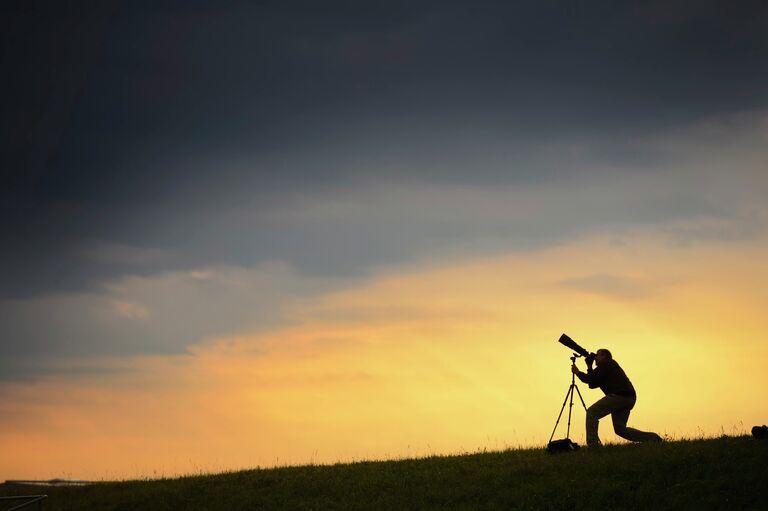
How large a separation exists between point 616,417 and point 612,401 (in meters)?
0.77

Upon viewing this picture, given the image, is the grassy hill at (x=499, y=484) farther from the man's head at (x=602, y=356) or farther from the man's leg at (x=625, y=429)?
the man's head at (x=602, y=356)

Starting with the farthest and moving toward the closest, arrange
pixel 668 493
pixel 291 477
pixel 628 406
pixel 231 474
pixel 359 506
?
pixel 231 474, pixel 291 477, pixel 628 406, pixel 359 506, pixel 668 493

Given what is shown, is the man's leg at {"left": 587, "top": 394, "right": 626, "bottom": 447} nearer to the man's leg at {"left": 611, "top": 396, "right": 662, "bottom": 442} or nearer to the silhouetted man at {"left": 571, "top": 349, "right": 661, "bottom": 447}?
the silhouetted man at {"left": 571, "top": 349, "right": 661, "bottom": 447}

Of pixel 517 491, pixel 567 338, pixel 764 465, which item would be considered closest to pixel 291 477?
pixel 517 491

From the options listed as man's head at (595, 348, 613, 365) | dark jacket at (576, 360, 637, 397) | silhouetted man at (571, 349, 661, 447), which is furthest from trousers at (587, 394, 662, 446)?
man's head at (595, 348, 613, 365)

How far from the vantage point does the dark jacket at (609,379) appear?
2589cm

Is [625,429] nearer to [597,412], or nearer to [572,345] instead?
[597,412]

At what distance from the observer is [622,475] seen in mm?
23172

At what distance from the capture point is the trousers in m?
25.7

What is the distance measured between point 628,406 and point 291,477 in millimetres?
11497

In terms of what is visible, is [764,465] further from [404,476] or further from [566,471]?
[404,476]

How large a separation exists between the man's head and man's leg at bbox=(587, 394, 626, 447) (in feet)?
3.78

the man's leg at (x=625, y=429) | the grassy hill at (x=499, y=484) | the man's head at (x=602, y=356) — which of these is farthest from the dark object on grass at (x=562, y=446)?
the man's head at (x=602, y=356)

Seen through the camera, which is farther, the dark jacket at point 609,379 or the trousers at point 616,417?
the dark jacket at point 609,379
